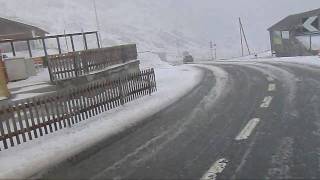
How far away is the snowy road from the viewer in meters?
6.93

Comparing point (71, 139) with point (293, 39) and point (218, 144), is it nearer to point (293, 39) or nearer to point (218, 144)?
point (218, 144)

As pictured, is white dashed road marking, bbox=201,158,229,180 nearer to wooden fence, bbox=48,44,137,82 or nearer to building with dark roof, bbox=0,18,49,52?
wooden fence, bbox=48,44,137,82

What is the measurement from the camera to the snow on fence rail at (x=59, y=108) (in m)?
10.6

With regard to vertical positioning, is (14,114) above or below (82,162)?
above

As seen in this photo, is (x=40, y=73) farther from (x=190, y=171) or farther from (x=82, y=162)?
(x=190, y=171)

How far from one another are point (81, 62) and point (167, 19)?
102m

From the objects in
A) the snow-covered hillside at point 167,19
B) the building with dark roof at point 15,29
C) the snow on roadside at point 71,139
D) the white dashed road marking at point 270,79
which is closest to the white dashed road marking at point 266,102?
the snow on roadside at point 71,139

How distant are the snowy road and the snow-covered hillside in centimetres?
6444

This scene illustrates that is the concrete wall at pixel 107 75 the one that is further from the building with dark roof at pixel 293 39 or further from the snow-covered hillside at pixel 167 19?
the snow-covered hillside at pixel 167 19

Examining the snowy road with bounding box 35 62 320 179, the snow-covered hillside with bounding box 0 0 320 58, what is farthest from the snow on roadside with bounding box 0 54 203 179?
the snow-covered hillside with bounding box 0 0 320 58

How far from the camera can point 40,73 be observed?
2048 centimetres

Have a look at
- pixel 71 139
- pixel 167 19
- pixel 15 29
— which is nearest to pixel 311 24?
pixel 71 139

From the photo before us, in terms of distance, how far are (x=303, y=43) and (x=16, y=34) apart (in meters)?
25.3

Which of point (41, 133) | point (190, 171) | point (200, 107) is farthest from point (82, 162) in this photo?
point (200, 107)
